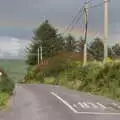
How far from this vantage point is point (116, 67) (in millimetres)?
41656

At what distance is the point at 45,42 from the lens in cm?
13175

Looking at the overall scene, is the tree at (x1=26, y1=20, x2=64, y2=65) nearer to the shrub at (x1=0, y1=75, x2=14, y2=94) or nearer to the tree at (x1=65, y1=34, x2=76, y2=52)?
the tree at (x1=65, y1=34, x2=76, y2=52)

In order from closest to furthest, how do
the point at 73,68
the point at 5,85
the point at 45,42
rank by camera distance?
the point at 5,85
the point at 73,68
the point at 45,42

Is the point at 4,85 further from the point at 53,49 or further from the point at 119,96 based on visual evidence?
the point at 53,49

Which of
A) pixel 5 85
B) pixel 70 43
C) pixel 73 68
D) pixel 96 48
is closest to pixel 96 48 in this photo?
pixel 96 48

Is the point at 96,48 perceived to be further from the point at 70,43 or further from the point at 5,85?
the point at 5,85

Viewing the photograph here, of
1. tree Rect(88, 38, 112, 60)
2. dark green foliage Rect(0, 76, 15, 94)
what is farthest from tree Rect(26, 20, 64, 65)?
dark green foliage Rect(0, 76, 15, 94)

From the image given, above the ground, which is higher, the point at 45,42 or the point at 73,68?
the point at 45,42

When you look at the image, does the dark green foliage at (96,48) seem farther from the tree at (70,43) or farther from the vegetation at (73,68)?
the tree at (70,43)

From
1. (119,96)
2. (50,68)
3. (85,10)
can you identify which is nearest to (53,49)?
(50,68)

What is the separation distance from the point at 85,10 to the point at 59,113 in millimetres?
38893

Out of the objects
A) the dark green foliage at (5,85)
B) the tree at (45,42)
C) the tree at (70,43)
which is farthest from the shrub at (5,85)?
the tree at (70,43)

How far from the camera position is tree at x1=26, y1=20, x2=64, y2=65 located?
130750mm

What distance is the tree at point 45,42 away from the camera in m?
131
